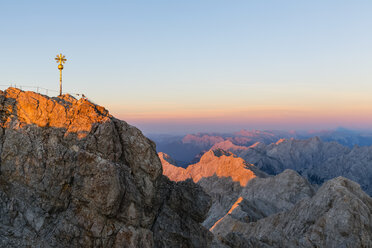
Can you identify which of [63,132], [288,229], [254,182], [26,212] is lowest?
[254,182]

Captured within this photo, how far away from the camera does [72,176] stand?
26.5 meters

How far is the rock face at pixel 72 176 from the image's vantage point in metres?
24.4

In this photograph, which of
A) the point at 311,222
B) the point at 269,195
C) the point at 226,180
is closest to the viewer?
the point at 311,222

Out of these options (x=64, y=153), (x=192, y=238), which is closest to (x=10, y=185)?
(x=64, y=153)

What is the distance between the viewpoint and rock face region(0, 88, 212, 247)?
961 inches

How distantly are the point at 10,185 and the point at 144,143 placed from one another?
40.2 feet

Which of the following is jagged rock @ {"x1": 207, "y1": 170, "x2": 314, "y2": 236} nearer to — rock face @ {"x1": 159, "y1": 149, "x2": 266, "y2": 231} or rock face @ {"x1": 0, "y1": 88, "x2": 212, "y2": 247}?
rock face @ {"x1": 159, "y1": 149, "x2": 266, "y2": 231}

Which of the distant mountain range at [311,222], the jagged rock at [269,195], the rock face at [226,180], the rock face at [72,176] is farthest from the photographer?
the rock face at [226,180]

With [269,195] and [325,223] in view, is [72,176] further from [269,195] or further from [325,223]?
[269,195]

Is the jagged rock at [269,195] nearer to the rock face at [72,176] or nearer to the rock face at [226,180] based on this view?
the rock face at [226,180]

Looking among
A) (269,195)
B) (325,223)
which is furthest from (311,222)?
(269,195)

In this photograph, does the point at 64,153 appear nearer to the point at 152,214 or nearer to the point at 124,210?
the point at 124,210

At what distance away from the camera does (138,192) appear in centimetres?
2883

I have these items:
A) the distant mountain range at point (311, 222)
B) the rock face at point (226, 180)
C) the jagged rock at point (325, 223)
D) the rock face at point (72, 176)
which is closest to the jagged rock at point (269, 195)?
the distant mountain range at point (311, 222)
